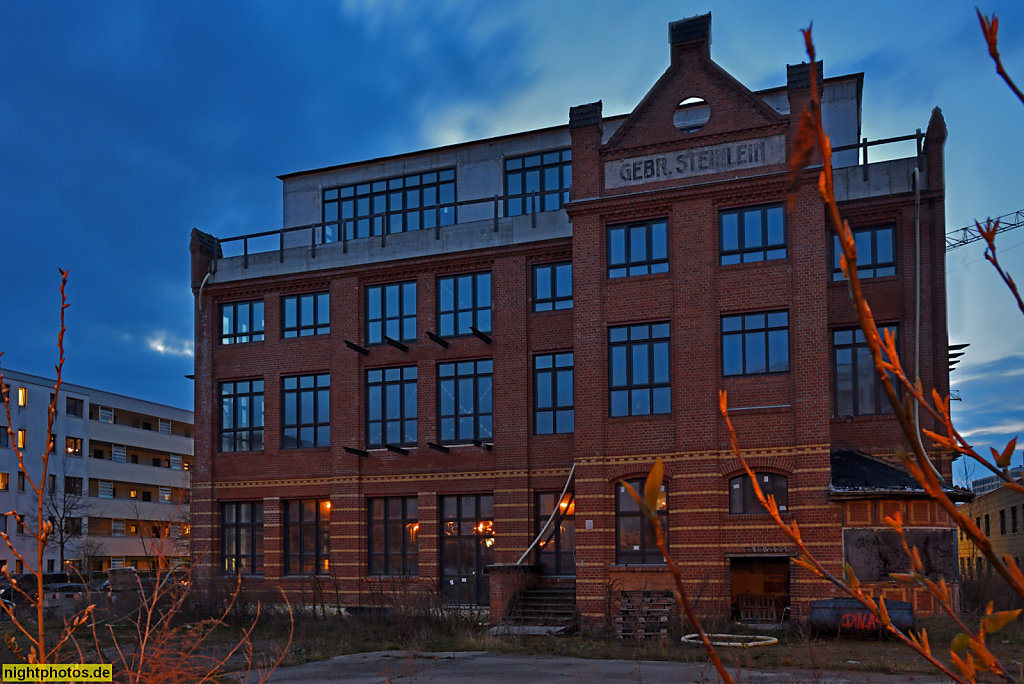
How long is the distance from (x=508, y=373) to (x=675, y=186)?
831cm

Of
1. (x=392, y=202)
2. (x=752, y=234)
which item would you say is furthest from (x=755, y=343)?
(x=392, y=202)

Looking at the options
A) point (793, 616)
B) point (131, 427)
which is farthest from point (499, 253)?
point (131, 427)

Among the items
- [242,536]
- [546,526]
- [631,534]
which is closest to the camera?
[631,534]

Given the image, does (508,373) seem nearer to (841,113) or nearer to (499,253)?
(499,253)

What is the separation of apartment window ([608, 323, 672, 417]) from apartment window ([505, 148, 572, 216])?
29.7 ft

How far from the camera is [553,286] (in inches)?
1166

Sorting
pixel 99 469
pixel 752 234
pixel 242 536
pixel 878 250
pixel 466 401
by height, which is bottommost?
pixel 242 536

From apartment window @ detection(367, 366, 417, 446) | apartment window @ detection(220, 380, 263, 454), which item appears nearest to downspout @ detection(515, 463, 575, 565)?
apartment window @ detection(367, 366, 417, 446)

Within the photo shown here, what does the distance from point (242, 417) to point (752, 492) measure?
1909 cm

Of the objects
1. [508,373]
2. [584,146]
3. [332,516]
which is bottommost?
[332,516]

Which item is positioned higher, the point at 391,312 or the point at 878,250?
the point at 878,250

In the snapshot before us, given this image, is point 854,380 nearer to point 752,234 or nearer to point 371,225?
point 752,234

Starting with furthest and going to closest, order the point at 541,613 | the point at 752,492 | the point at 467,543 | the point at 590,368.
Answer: the point at 467,543 → the point at 590,368 → the point at 541,613 → the point at 752,492

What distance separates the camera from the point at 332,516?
103ft
